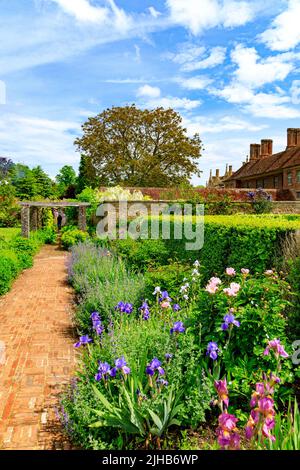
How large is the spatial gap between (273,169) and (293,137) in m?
4.73

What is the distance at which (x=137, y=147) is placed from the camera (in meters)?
34.8

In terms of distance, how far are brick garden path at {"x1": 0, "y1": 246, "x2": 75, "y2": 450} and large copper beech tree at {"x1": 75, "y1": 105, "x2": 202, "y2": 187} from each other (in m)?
26.0

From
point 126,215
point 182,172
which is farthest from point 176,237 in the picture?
point 182,172

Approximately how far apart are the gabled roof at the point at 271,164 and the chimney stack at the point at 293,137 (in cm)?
88

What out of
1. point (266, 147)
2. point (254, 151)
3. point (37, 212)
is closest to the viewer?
point (37, 212)

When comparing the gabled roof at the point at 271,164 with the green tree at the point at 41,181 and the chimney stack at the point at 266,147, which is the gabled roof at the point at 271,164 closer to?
the chimney stack at the point at 266,147

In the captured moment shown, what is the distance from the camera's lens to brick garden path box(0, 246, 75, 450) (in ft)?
10.8

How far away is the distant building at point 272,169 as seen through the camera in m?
34.6

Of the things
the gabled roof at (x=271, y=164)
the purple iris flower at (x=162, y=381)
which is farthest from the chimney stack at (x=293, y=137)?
the purple iris flower at (x=162, y=381)

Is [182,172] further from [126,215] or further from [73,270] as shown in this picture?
[73,270]

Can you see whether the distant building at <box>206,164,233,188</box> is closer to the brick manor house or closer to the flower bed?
the brick manor house

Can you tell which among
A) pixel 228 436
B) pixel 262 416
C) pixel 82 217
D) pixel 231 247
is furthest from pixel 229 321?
pixel 82 217

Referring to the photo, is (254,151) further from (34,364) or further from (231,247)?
(34,364)

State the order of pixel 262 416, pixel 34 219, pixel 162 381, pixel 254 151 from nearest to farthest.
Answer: pixel 262 416
pixel 162 381
pixel 34 219
pixel 254 151
